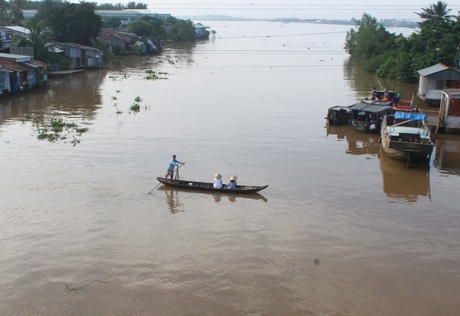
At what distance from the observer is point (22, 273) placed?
34.8 ft

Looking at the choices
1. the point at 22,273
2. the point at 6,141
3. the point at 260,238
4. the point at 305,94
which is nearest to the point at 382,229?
the point at 260,238

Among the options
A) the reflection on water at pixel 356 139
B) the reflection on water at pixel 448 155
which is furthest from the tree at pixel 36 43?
the reflection on water at pixel 448 155

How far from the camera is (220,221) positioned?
1350 centimetres

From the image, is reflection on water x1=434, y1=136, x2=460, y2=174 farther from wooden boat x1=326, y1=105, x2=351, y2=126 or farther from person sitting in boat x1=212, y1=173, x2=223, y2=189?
person sitting in boat x1=212, y1=173, x2=223, y2=189

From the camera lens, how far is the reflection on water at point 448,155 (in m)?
18.8

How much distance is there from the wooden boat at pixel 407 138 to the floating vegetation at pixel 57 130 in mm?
13050

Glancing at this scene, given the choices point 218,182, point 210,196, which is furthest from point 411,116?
point 210,196

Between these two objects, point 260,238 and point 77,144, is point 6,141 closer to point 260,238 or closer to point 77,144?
point 77,144

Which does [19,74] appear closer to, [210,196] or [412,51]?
[210,196]

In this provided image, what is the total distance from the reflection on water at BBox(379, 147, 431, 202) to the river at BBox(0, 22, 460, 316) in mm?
76

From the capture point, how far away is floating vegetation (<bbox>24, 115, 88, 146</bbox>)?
21.7 meters

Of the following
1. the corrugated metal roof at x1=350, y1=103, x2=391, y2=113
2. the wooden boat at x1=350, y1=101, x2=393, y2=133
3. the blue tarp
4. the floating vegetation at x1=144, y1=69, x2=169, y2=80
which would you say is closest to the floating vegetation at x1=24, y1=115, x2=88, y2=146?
the wooden boat at x1=350, y1=101, x2=393, y2=133

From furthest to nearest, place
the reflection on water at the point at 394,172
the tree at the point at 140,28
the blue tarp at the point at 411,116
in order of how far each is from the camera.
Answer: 1. the tree at the point at 140,28
2. the blue tarp at the point at 411,116
3. the reflection on water at the point at 394,172

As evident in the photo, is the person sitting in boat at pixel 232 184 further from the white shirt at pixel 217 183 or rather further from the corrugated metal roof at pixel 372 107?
the corrugated metal roof at pixel 372 107
